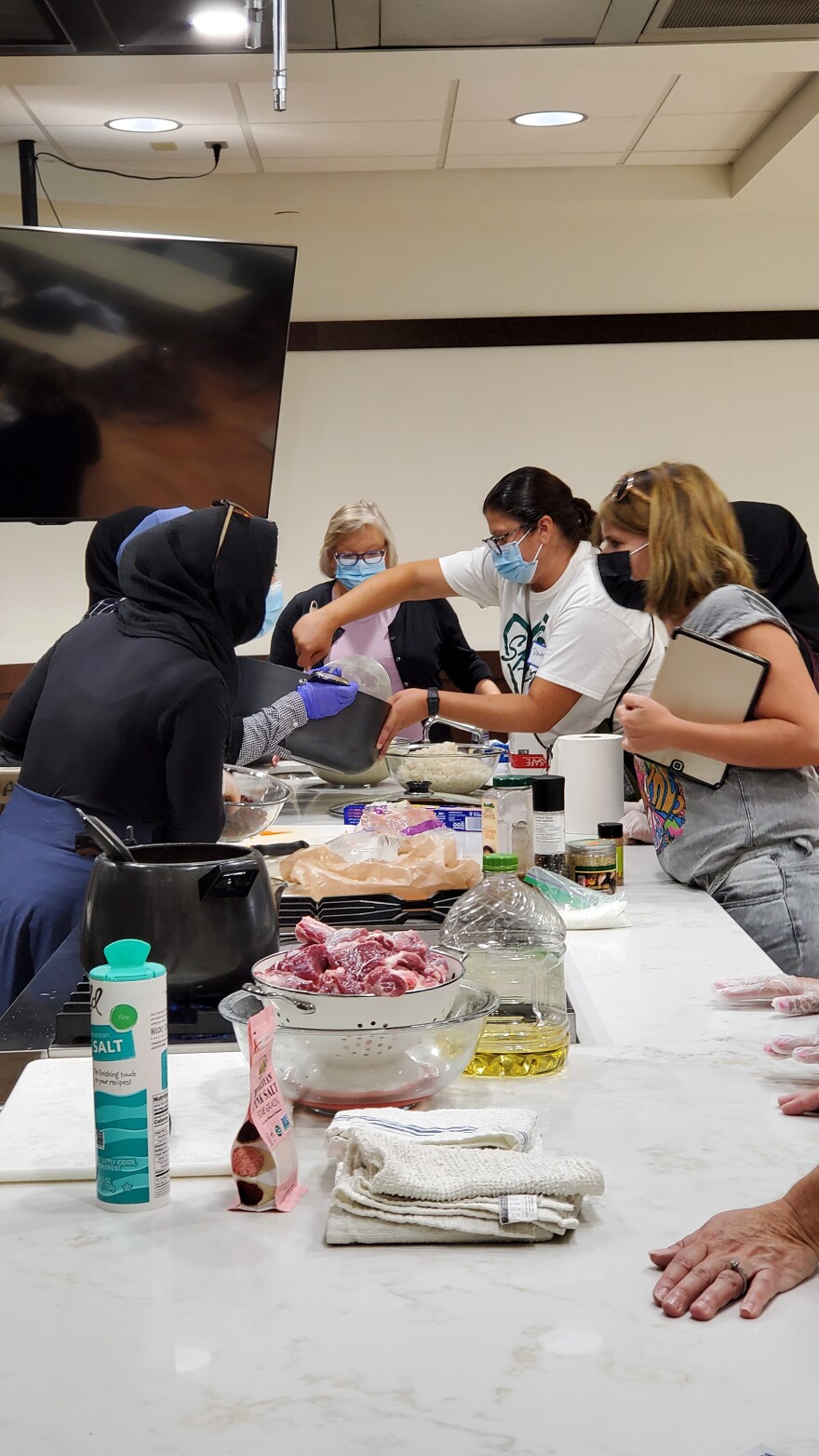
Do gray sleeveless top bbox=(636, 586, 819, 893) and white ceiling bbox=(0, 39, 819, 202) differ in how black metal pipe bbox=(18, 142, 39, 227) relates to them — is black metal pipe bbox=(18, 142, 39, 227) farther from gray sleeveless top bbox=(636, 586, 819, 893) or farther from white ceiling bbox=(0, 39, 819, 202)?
gray sleeveless top bbox=(636, 586, 819, 893)

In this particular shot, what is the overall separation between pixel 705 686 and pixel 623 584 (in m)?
0.95

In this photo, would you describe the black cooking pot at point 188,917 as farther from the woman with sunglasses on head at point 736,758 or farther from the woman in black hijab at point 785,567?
the woman in black hijab at point 785,567

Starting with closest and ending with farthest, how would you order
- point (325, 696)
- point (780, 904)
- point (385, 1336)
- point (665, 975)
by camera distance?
point (385, 1336) < point (665, 975) < point (780, 904) < point (325, 696)

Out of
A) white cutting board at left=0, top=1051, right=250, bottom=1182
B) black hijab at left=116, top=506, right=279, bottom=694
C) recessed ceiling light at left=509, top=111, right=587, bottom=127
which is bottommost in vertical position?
white cutting board at left=0, top=1051, right=250, bottom=1182

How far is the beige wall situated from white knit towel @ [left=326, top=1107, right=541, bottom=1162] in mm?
4809

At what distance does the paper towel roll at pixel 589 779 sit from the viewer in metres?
2.47

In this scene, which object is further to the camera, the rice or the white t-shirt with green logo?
the white t-shirt with green logo

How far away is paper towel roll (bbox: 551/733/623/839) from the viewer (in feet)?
8.10

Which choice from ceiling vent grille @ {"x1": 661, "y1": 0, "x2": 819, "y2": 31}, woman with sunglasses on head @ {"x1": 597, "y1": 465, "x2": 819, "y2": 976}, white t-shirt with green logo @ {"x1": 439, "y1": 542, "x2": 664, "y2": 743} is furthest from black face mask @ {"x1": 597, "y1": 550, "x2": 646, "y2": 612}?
ceiling vent grille @ {"x1": 661, "y1": 0, "x2": 819, "y2": 31}

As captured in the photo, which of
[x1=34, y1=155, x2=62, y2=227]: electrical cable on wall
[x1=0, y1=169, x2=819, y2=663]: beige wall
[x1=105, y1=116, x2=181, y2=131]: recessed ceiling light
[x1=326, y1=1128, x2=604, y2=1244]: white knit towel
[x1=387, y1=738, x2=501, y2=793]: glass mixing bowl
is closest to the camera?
[x1=326, y1=1128, x2=604, y2=1244]: white knit towel

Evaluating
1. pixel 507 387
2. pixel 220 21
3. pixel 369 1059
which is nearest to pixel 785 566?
pixel 220 21

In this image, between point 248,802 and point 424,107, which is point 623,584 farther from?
point 424,107

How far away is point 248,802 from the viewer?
2611 millimetres

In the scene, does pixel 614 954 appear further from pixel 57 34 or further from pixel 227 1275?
pixel 57 34
